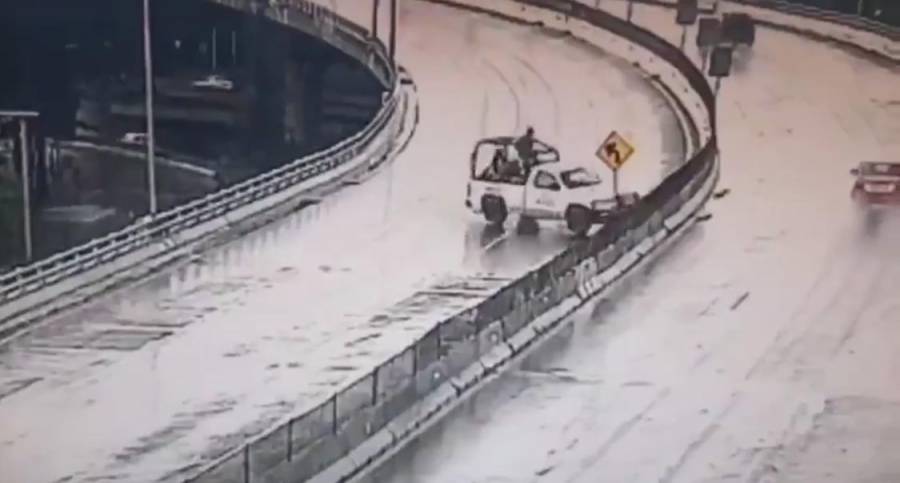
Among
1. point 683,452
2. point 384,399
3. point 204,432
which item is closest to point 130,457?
point 204,432

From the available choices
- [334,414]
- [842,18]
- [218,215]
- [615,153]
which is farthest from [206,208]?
[842,18]

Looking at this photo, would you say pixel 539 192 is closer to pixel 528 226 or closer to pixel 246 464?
pixel 528 226

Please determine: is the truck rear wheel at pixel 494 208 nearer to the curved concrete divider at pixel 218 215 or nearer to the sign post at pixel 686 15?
the curved concrete divider at pixel 218 215

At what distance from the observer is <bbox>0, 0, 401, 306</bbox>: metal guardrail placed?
2549 mm

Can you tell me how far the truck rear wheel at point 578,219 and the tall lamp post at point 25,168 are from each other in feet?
3.02

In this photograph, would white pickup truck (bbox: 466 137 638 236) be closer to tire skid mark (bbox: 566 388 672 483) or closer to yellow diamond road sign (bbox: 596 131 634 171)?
yellow diamond road sign (bbox: 596 131 634 171)

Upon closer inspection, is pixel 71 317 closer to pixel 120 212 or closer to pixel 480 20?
pixel 120 212

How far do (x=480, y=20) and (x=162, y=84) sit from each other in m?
0.57

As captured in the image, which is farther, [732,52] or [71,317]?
[732,52]

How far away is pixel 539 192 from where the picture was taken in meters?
2.65

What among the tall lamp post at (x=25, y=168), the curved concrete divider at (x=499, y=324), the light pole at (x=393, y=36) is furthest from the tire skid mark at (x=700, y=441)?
the tall lamp post at (x=25, y=168)

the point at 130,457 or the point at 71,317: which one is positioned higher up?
the point at 71,317

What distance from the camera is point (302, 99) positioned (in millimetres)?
2738

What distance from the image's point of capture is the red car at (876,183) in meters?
2.70
